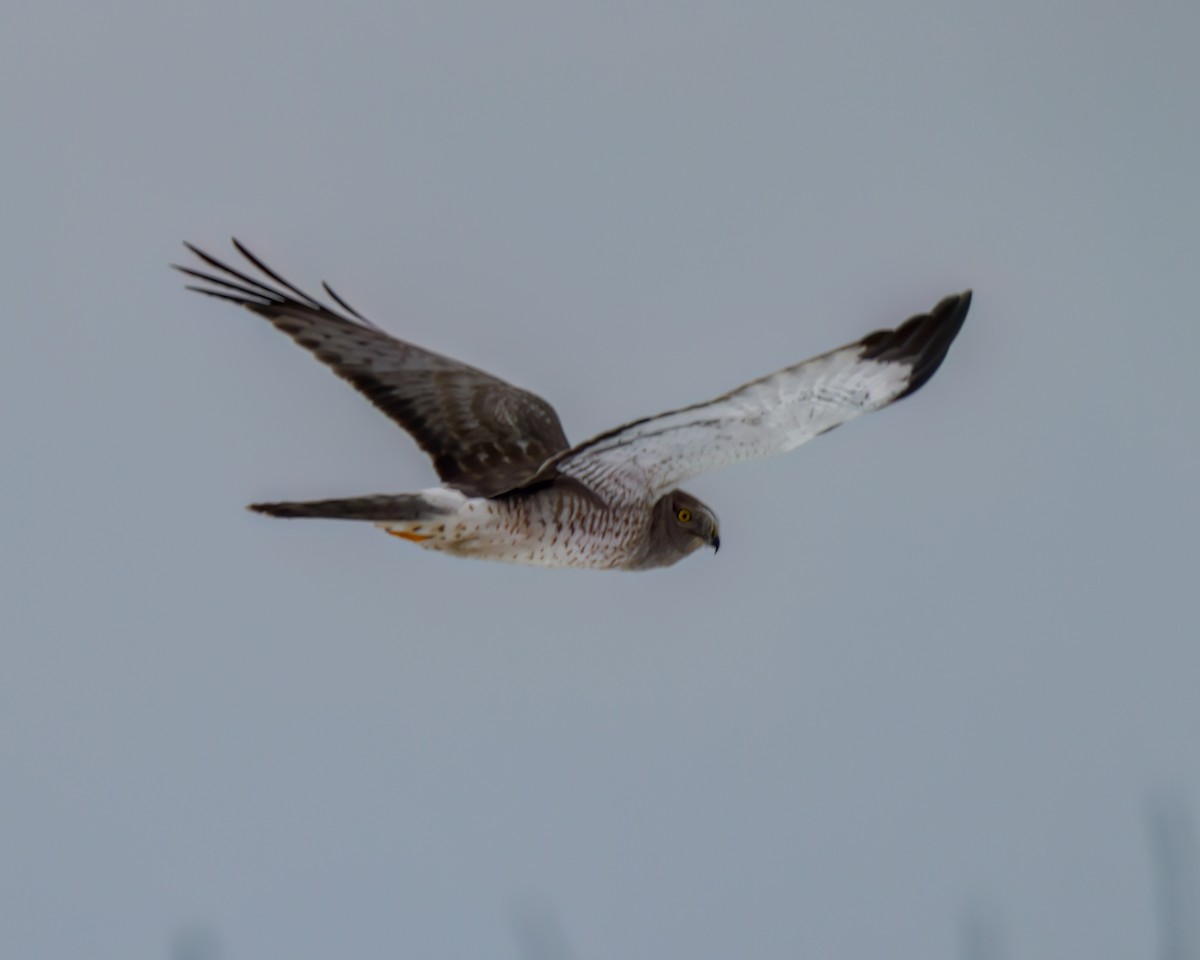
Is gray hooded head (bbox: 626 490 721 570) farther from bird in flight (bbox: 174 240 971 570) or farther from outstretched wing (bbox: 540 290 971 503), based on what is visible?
outstretched wing (bbox: 540 290 971 503)

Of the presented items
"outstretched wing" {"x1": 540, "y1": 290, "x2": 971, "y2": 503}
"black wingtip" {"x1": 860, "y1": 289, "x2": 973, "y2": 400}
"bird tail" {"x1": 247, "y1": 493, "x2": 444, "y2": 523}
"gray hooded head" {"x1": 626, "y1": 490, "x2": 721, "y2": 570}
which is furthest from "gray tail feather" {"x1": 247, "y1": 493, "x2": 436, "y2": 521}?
"black wingtip" {"x1": 860, "y1": 289, "x2": 973, "y2": 400}

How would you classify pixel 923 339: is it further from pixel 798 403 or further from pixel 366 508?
pixel 366 508

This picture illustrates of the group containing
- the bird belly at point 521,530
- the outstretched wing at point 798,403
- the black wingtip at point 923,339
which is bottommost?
the bird belly at point 521,530

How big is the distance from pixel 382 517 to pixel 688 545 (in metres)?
0.49

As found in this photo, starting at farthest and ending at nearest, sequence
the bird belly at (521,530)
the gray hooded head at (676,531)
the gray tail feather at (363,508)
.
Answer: the gray hooded head at (676,531), the bird belly at (521,530), the gray tail feather at (363,508)

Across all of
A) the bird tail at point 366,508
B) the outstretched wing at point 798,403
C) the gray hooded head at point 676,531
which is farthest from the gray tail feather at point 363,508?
the gray hooded head at point 676,531

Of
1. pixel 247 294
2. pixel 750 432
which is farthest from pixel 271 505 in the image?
pixel 247 294

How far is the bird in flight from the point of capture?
1.78 m

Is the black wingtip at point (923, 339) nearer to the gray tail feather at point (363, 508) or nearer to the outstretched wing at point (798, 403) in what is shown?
the outstretched wing at point (798, 403)

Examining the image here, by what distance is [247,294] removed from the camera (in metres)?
2.31

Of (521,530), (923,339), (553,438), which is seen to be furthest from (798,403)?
(553,438)

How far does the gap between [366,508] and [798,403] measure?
0.46 meters

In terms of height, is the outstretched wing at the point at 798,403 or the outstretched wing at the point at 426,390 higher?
the outstretched wing at the point at 426,390

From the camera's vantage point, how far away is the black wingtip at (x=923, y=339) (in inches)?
70.1
